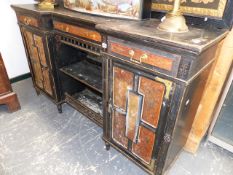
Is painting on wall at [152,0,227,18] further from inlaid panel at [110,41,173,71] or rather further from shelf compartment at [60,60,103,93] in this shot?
shelf compartment at [60,60,103,93]

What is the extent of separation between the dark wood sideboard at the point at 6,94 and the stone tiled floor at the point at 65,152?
0.09 meters

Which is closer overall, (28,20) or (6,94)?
(28,20)

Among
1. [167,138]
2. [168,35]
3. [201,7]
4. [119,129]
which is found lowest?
[119,129]

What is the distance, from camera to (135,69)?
101 cm

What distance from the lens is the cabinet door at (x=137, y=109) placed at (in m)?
0.99

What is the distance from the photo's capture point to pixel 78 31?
134cm

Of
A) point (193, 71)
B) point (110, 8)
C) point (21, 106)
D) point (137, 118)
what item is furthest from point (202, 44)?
point (21, 106)

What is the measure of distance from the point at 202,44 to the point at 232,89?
2.67ft

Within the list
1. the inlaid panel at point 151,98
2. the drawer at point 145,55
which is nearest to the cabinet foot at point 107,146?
the inlaid panel at point 151,98

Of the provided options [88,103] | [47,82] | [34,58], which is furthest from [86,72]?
[34,58]

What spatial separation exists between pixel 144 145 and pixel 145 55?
62 cm

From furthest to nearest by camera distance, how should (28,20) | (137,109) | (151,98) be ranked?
1. (28,20)
2. (137,109)
3. (151,98)

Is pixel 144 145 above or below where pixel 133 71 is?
below

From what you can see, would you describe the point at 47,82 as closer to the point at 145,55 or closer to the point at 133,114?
the point at 133,114
